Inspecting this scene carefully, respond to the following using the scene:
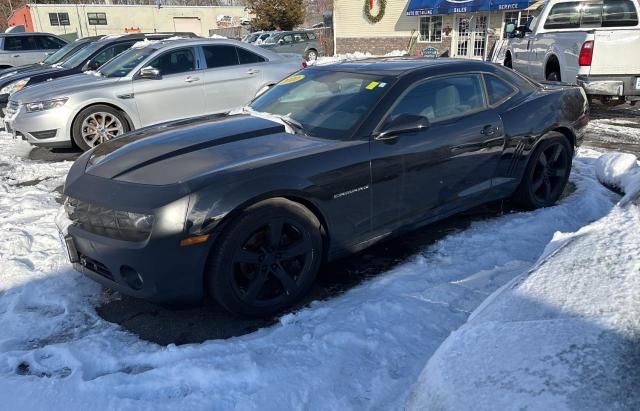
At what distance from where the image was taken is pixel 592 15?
9211 millimetres

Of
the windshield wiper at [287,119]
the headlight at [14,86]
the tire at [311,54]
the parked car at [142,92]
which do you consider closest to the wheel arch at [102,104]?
the parked car at [142,92]

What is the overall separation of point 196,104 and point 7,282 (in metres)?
4.67

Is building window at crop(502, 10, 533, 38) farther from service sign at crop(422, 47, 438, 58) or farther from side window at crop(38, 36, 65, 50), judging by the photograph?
side window at crop(38, 36, 65, 50)

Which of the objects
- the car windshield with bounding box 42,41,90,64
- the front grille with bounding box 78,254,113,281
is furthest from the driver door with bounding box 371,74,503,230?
the car windshield with bounding box 42,41,90,64

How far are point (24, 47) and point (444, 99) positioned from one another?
1553 centimetres

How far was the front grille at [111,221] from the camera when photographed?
8.95ft

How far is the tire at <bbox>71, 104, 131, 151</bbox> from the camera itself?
714 centimetres

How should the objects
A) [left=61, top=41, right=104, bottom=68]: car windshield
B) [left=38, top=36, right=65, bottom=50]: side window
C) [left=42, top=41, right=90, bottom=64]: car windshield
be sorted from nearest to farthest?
[left=61, top=41, right=104, bottom=68]: car windshield, [left=42, top=41, right=90, bottom=64]: car windshield, [left=38, top=36, right=65, bottom=50]: side window

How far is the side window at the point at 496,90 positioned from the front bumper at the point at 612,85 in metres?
4.49

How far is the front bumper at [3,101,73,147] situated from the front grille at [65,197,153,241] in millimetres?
4518

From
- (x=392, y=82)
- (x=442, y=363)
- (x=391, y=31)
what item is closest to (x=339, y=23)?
(x=391, y=31)

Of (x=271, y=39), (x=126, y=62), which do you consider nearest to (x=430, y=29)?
(x=271, y=39)

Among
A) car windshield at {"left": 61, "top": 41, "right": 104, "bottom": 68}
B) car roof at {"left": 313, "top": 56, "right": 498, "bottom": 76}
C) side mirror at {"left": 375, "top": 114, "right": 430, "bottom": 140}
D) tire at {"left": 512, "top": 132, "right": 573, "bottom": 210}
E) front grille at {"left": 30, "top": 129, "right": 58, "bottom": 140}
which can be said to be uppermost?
car windshield at {"left": 61, "top": 41, "right": 104, "bottom": 68}

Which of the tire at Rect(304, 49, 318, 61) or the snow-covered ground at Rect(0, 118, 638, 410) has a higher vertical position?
the tire at Rect(304, 49, 318, 61)
